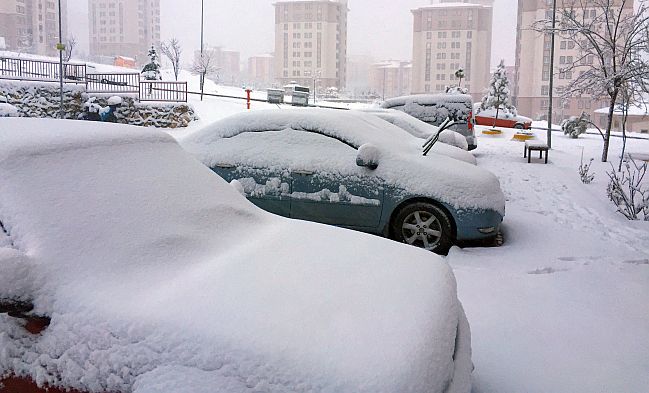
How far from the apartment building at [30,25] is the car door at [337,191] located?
82.6 m

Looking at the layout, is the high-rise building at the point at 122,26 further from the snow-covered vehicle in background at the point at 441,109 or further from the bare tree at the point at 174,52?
the snow-covered vehicle in background at the point at 441,109

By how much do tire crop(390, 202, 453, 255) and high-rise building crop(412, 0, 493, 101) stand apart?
284 feet

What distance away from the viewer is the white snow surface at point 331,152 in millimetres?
6004

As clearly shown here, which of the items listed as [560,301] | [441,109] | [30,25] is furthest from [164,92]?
[30,25]

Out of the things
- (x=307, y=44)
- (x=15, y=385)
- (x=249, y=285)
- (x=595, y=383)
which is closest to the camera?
(x=15, y=385)

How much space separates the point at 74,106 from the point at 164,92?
4.01 meters

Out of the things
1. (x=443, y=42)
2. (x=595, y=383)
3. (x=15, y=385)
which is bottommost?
(x=595, y=383)

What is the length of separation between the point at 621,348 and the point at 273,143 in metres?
3.90

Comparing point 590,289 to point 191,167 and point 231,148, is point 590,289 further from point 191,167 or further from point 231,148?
point 231,148

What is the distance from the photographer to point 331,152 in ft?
20.5

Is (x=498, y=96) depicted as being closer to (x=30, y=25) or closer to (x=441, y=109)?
(x=441, y=109)

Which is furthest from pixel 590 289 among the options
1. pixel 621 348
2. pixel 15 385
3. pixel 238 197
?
pixel 15 385

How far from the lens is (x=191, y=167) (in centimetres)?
340

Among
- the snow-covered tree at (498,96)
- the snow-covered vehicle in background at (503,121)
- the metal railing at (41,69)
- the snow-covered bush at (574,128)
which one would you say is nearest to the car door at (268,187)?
the snow-covered bush at (574,128)
